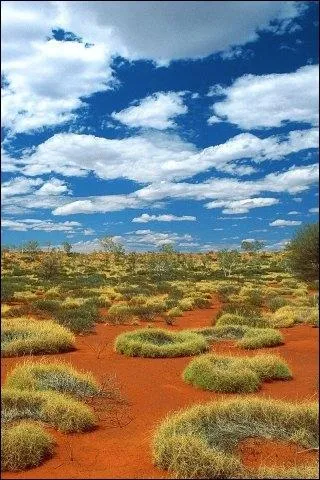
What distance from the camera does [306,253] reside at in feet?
24.8

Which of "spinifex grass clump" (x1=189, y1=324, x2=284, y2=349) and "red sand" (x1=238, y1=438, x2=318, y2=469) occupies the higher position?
"spinifex grass clump" (x1=189, y1=324, x2=284, y2=349)

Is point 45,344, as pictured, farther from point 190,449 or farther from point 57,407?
point 190,449

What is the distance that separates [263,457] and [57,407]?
394 cm

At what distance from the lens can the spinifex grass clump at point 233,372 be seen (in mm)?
14062

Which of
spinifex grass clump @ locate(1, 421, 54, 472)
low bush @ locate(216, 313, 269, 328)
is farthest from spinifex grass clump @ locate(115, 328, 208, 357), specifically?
spinifex grass clump @ locate(1, 421, 54, 472)

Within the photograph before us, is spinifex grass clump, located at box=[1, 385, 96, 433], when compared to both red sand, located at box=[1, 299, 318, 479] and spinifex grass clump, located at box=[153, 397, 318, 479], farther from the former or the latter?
spinifex grass clump, located at box=[153, 397, 318, 479]

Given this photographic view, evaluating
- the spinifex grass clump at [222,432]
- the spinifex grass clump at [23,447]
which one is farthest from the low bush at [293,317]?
the spinifex grass clump at [23,447]

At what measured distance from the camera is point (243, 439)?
955cm

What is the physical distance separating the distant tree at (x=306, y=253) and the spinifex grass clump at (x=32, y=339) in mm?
10794

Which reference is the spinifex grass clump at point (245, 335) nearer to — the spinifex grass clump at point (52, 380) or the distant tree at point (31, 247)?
the spinifex grass clump at point (52, 380)

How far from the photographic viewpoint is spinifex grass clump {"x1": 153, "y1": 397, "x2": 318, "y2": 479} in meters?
8.10

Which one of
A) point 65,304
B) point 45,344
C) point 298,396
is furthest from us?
point 65,304

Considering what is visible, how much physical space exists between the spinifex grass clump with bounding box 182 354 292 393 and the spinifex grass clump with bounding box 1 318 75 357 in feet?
16.5

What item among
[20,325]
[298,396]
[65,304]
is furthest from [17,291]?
[298,396]
